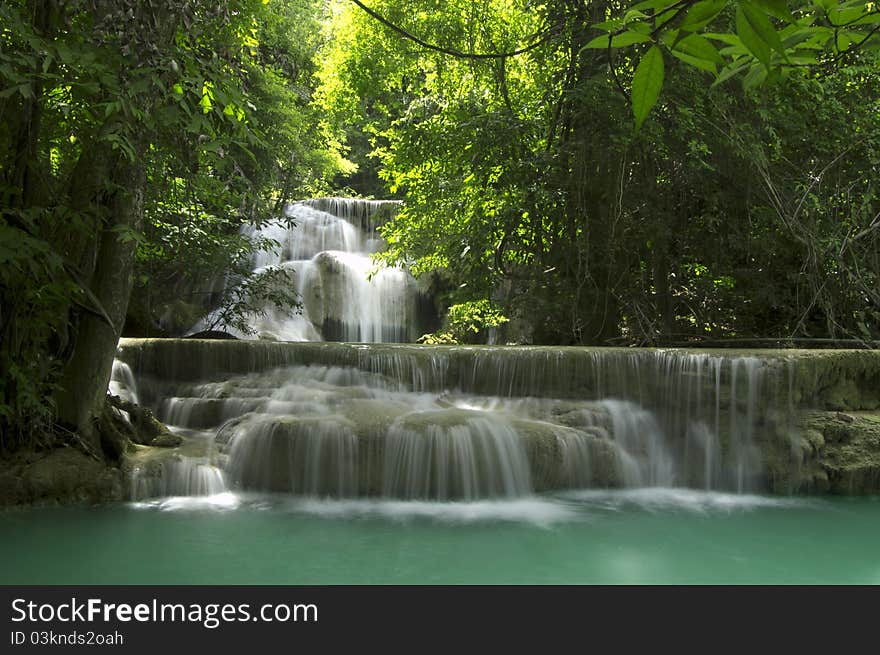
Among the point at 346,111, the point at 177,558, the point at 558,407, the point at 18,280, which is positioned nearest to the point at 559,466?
the point at 558,407

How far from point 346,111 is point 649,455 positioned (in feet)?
37.0

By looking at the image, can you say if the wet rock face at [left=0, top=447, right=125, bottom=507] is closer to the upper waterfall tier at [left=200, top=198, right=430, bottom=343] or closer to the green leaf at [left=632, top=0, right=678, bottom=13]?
the green leaf at [left=632, top=0, right=678, bottom=13]

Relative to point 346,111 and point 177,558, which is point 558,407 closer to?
point 177,558

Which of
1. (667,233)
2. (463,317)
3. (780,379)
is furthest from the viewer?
(463,317)

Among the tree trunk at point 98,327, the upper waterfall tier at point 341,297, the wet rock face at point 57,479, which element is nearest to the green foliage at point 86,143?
the tree trunk at point 98,327

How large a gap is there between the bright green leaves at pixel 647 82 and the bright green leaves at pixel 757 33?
4.9 inches

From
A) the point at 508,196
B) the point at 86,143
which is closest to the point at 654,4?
the point at 86,143

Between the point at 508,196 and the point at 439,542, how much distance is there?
612 cm

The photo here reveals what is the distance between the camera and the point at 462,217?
10.7 metres

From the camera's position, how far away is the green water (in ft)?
13.9

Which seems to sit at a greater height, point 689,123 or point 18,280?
point 689,123

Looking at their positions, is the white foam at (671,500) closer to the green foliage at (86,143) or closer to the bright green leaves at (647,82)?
the green foliage at (86,143)

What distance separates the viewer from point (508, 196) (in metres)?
9.83

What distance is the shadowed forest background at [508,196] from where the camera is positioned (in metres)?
5.34
